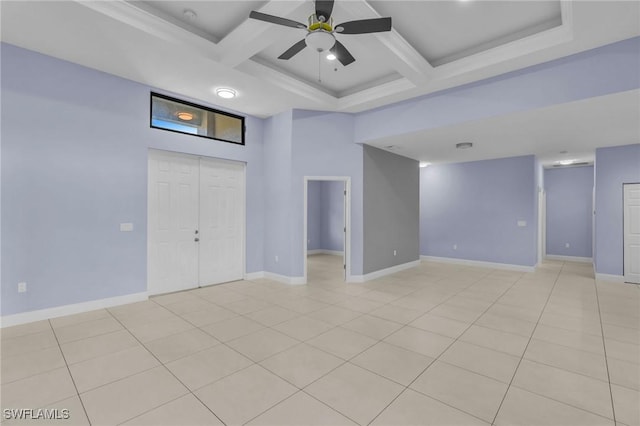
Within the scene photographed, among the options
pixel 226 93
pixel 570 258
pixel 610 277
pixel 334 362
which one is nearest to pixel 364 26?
pixel 226 93

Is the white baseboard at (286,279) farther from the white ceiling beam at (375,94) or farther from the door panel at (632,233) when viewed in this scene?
the door panel at (632,233)

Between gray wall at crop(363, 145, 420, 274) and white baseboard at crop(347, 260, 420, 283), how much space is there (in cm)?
8

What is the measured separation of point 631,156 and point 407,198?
14.5 ft

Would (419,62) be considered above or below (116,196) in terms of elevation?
above

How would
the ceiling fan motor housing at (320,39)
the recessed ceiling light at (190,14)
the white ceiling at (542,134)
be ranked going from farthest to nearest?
the white ceiling at (542,134) < the recessed ceiling light at (190,14) < the ceiling fan motor housing at (320,39)

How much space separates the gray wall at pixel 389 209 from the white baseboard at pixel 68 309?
409cm

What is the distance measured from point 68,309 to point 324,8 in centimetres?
475

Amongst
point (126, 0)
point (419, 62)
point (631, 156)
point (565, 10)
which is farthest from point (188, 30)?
point (631, 156)

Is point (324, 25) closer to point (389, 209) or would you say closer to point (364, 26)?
point (364, 26)

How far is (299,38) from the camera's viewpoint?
3.64m

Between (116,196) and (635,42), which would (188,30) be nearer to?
(116,196)

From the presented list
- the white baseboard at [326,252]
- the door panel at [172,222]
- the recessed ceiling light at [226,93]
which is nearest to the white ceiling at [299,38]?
the recessed ceiling light at [226,93]

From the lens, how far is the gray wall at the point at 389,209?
5.99 m

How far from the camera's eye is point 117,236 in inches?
167
